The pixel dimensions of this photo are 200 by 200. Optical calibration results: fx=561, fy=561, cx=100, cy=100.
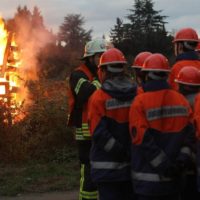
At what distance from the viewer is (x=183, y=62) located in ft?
21.4

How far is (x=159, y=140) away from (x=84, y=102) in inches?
70.2

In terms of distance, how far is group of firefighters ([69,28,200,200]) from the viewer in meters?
5.08

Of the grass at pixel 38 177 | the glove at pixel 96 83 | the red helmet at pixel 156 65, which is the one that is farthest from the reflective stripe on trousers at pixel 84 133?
the grass at pixel 38 177

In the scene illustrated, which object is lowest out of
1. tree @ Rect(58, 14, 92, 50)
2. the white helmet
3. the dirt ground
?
the dirt ground

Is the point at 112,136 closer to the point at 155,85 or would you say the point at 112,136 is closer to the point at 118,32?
the point at 155,85

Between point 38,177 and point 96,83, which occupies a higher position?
point 96,83

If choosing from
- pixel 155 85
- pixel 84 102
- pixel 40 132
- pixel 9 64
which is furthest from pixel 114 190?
pixel 9 64

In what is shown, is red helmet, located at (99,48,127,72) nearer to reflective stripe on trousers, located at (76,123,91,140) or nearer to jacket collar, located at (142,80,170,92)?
jacket collar, located at (142,80,170,92)

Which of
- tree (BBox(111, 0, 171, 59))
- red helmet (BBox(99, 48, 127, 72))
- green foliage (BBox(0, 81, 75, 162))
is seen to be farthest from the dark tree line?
red helmet (BBox(99, 48, 127, 72))

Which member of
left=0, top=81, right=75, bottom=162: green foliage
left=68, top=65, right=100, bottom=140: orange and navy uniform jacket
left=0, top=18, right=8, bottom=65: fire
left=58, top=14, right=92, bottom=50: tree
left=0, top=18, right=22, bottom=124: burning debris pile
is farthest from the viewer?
left=58, top=14, right=92, bottom=50: tree

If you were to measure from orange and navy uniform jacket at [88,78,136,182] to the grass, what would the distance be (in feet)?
12.7

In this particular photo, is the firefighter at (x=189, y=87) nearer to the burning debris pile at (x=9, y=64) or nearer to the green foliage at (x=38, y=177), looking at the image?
the green foliage at (x=38, y=177)

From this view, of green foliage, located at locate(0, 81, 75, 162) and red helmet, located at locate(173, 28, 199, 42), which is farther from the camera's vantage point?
green foliage, located at locate(0, 81, 75, 162)

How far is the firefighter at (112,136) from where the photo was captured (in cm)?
539
